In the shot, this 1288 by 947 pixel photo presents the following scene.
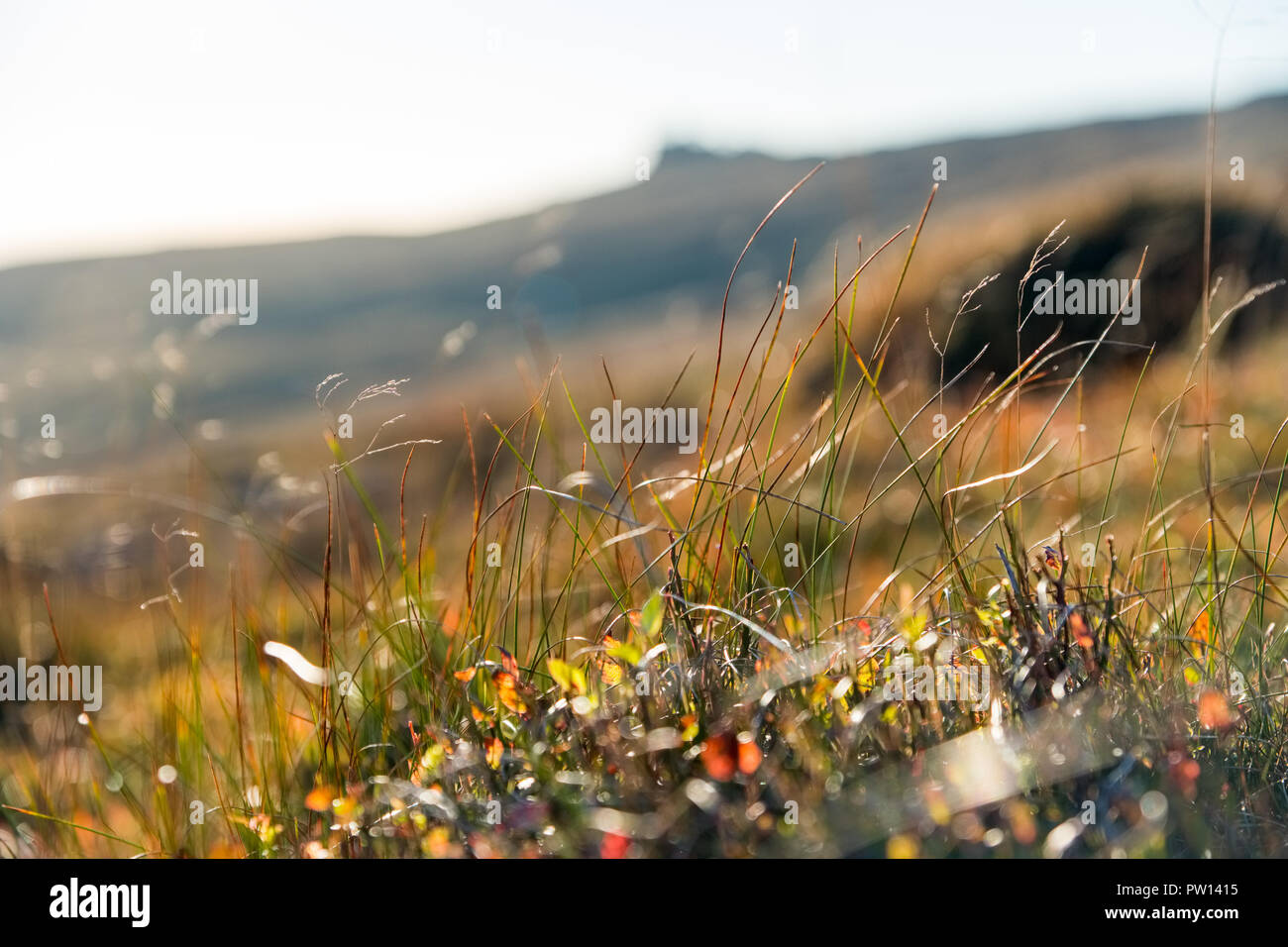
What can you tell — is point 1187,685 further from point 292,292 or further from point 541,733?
point 292,292

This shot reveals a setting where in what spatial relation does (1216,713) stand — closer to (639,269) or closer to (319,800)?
(319,800)

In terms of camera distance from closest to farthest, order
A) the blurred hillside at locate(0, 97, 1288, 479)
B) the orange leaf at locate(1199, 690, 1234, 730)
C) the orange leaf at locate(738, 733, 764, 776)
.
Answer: the orange leaf at locate(738, 733, 764, 776) < the orange leaf at locate(1199, 690, 1234, 730) < the blurred hillside at locate(0, 97, 1288, 479)

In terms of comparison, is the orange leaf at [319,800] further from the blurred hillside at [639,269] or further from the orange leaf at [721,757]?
the blurred hillside at [639,269]

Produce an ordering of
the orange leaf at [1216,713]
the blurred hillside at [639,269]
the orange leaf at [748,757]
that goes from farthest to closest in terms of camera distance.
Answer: the blurred hillside at [639,269], the orange leaf at [1216,713], the orange leaf at [748,757]

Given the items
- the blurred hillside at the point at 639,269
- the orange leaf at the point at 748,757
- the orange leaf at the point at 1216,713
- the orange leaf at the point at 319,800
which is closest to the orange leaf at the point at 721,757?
the orange leaf at the point at 748,757

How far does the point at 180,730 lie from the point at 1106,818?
252 cm

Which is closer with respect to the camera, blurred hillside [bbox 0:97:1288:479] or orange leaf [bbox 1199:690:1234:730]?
orange leaf [bbox 1199:690:1234:730]

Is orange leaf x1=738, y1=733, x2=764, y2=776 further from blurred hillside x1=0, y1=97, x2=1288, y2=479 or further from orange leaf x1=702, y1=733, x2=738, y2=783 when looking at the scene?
blurred hillside x1=0, y1=97, x2=1288, y2=479

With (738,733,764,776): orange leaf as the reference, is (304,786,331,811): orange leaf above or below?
below

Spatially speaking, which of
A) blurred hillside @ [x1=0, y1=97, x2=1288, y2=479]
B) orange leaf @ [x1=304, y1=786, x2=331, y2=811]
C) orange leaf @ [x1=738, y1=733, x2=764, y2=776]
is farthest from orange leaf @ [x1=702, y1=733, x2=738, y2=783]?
blurred hillside @ [x1=0, y1=97, x2=1288, y2=479]

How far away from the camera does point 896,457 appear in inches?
283

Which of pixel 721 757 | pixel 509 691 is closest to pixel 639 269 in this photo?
pixel 509 691

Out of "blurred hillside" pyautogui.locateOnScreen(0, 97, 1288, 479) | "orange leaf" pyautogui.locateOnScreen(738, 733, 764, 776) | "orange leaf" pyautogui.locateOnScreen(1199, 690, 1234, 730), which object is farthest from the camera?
"blurred hillside" pyautogui.locateOnScreen(0, 97, 1288, 479)

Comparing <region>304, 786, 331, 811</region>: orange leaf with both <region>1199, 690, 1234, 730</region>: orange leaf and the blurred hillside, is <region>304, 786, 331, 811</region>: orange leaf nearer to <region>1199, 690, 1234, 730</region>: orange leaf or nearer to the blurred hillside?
the blurred hillside
